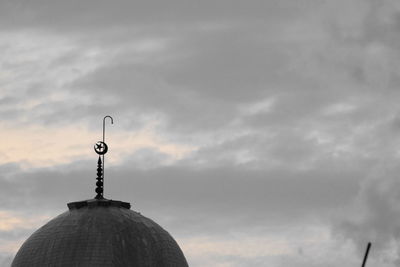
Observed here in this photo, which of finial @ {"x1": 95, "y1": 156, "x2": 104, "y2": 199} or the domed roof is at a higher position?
finial @ {"x1": 95, "y1": 156, "x2": 104, "y2": 199}

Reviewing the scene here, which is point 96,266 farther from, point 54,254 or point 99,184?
point 99,184

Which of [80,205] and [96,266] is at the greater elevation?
[80,205]

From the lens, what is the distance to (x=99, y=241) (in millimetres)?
86188

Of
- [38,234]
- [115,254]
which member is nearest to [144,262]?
[115,254]

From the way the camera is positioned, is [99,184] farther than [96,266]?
Yes

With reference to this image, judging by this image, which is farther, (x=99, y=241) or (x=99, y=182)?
(x=99, y=182)

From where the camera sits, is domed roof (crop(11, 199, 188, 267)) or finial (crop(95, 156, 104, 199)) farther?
finial (crop(95, 156, 104, 199))

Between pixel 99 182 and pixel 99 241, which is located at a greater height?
pixel 99 182

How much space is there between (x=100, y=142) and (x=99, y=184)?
11.5ft

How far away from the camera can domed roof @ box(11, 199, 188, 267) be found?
3371 inches

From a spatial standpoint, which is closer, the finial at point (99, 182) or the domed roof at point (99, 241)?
the domed roof at point (99, 241)

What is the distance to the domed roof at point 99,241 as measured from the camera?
8562 centimetres

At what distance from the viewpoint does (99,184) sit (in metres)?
94.0

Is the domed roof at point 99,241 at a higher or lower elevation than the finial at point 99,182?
lower
